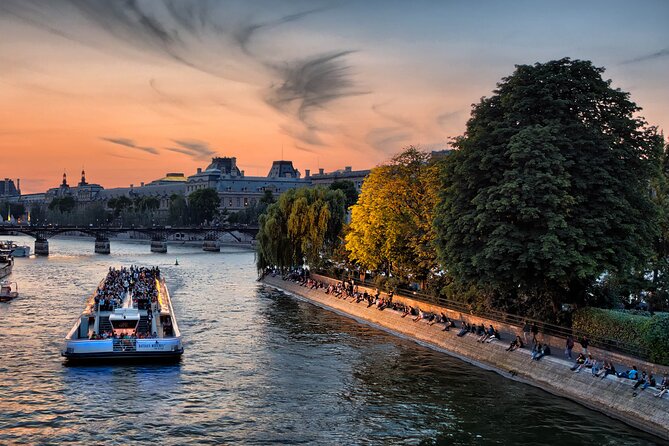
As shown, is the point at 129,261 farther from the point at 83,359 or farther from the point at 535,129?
the point at 535,129

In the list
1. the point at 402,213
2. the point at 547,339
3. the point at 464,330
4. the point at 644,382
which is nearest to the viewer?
the point at 644,382

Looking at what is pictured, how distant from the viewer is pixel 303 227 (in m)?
84.9

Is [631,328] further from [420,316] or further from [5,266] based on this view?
[5,266]

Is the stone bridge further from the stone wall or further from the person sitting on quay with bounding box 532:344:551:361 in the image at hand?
the person sitting on quay with bounding box 532:344:551:361

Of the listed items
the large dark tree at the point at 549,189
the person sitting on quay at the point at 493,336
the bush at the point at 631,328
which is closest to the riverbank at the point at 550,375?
the person sitting on quay at the point at 493,336

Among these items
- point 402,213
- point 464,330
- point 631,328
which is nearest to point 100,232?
point 402,213

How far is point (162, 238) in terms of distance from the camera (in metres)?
182

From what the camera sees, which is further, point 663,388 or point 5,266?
point 5,266

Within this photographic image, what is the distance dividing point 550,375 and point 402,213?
25008 millimetres

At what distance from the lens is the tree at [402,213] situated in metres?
58.3

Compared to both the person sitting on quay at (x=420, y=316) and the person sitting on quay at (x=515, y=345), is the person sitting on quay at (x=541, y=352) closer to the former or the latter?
the person sitting on quay at (x=515, y=345)

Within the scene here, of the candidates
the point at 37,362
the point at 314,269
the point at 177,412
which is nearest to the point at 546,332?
the point at 177,412

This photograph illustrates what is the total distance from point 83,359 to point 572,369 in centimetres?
2714

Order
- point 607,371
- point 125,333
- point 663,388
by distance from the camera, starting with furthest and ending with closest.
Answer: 1. point 125,333
2. point 607,371
3. point 663,388
